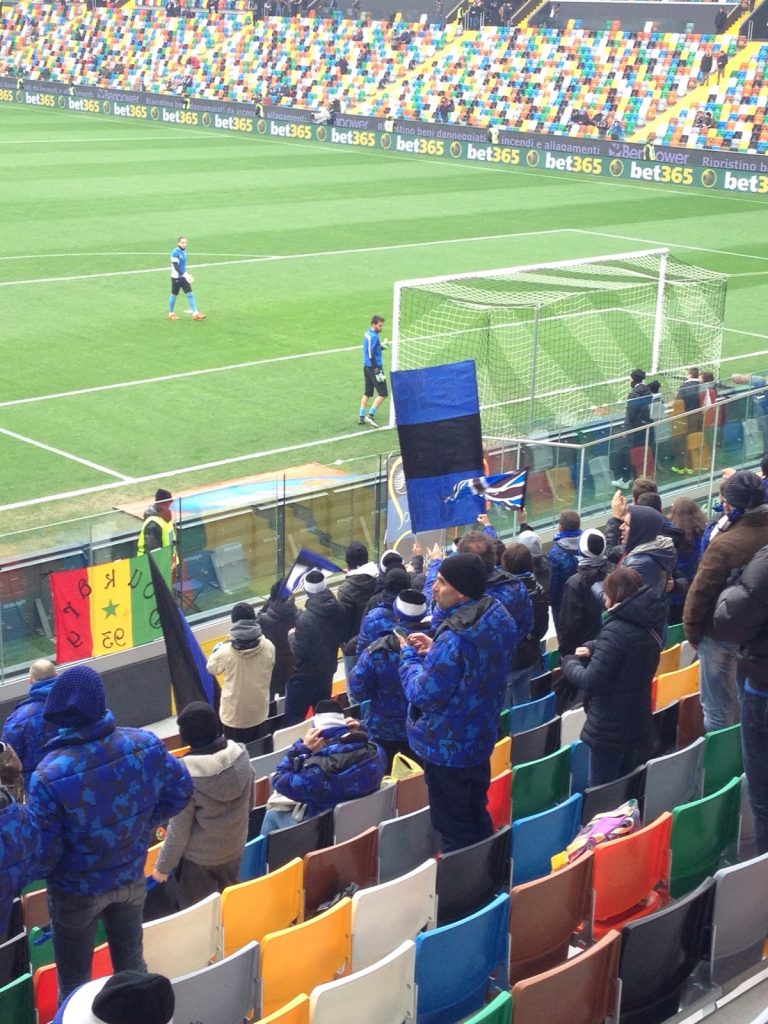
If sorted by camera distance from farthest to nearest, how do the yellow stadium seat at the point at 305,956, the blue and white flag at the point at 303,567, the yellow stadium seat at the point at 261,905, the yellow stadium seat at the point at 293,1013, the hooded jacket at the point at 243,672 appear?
the blue and white flag at the point at 303,567, the hooded jacket at the point at 243,672, the yellow stadium seat at the point at 261,905, the yellow stadium seat at the point at 305,956, the yellow stadium seat at the point at 293,1013

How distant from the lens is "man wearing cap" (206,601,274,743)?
8.46 m

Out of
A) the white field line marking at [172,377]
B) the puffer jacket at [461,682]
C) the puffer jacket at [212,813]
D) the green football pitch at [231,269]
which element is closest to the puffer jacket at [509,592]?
the puffer jacket at [461,682]

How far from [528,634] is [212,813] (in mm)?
2642

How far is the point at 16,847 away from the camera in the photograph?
482cm

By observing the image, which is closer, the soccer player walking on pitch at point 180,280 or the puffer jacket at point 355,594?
the puffer jacket at point 355,594

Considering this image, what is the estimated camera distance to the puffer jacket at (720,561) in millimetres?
6500

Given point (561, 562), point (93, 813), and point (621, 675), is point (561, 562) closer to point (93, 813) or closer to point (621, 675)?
point (621, 675)

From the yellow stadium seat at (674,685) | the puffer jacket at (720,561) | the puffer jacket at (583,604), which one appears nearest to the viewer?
the puffer jacket at (720,561)

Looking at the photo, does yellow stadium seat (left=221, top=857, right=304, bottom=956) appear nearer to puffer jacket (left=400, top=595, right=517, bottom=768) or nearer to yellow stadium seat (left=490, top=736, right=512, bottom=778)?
puffer jacket (left=400, top=595, right=517, bottom=768)

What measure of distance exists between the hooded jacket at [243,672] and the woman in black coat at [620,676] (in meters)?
2.26

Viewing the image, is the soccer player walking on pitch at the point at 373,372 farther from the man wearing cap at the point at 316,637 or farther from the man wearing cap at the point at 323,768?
the man wearing cap at the point at 323,768

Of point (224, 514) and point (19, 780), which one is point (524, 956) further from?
point (224, 514)

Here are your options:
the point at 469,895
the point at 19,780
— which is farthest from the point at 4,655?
the point at 469,895

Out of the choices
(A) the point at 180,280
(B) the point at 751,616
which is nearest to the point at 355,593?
(B) the point at 751,616
